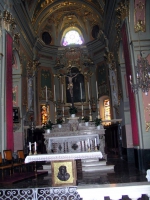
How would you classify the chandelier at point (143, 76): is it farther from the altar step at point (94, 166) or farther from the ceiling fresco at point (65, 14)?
the ceiling fresco at point (65, 14)

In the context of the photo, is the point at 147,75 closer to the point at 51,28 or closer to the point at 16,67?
the point at 16,67

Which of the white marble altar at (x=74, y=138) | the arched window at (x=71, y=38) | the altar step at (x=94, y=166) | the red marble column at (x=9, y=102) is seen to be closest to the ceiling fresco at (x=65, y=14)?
the arched window at (x=71, y=38)

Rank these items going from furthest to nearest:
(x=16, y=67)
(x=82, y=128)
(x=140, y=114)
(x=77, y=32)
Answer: (x=77, y=32)
(x=16, y=67)
(x=82, y=128)
(x=140, y=114)

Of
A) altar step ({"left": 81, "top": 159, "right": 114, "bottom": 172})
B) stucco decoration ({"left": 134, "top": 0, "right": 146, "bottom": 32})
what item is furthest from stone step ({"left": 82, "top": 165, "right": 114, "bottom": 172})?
stucco decoration ({"left": 134, "top": 0, "right": 146, "bottom": 32})

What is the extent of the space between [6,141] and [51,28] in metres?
11.7

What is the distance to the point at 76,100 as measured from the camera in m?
17.3

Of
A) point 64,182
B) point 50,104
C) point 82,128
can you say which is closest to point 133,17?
point 82,128

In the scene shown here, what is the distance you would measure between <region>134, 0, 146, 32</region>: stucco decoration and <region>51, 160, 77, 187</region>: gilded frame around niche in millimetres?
5204

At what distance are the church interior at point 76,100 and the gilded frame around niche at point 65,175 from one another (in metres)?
0.02

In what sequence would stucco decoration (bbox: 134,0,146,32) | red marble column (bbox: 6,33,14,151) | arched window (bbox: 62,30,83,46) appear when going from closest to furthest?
stucco decoration (bbox: 134,0,146,32)
red marble column (bbox: 6,33,14,151)
arched window (bbox: 62,30,83,46)

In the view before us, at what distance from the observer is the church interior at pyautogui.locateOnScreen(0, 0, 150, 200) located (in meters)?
5.61

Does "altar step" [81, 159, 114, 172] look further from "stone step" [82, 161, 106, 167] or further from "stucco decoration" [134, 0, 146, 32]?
"stucco decoration" [134, 0, 146, 32]

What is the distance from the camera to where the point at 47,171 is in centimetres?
822

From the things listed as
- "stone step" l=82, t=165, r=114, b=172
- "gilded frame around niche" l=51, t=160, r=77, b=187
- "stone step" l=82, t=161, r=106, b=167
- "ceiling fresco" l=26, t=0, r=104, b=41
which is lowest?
"stone step" l=82, t=165, r=114, b=172
